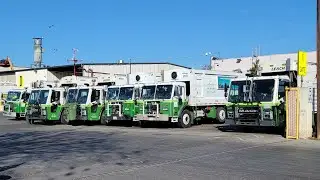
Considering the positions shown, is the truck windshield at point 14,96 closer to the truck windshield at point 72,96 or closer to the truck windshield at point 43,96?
the truck windshield at point 43,96

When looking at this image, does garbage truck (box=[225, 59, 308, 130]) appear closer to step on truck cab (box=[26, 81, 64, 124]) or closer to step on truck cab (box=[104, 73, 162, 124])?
step on truck cab (box=[104, 73, 162, 124])

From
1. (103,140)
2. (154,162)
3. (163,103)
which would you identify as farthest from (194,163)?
(163,103)

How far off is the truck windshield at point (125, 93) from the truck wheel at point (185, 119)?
11.4ft

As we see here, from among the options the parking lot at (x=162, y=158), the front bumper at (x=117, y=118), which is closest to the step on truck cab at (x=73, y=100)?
the front bumper at (x=117, y=118)

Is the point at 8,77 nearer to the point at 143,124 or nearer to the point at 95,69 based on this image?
the point at 95,69

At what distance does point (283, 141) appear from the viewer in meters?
16.9

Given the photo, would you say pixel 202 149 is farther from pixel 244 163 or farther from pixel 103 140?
pixel 103 140

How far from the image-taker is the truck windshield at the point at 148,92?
84.0 ft

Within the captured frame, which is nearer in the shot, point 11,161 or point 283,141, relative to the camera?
point 11,161

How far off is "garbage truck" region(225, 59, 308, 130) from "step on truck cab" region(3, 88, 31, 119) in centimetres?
1971

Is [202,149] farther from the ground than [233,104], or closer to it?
closer to it

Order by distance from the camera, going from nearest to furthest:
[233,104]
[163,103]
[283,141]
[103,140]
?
[283,141] → [103,140] → [233,104] → [163,103]

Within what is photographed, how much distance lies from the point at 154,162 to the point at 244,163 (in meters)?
2.21

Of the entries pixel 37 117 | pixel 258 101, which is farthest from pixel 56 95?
pixel 258 101
